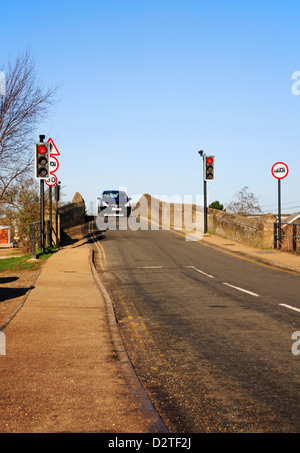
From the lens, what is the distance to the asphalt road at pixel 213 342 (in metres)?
4.70

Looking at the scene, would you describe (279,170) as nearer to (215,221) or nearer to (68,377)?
(215,221)

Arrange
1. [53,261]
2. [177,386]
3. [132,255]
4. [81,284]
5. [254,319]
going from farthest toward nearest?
[132,255], [53,261], [81,284], [254,319], [177,386]

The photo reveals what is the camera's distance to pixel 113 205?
124 ft

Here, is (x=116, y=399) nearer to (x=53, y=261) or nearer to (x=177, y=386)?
(x=177, y=386)

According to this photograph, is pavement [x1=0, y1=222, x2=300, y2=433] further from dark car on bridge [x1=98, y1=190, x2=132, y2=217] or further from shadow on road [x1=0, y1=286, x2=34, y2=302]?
dark car on bridge [x1=98, y1=190, x2=132, y2=217]

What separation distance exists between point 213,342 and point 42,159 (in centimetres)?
1291

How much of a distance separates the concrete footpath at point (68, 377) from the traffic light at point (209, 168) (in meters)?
17.8

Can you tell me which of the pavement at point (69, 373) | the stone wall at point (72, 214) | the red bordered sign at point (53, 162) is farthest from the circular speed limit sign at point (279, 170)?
the stone wall at point (72, 214)

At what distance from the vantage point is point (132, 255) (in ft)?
67.1

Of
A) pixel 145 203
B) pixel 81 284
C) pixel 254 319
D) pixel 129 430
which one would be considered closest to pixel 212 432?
pixel 129 430

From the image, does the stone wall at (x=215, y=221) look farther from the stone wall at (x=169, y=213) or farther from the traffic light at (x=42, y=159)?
the traffic light at (x=42, y=159)

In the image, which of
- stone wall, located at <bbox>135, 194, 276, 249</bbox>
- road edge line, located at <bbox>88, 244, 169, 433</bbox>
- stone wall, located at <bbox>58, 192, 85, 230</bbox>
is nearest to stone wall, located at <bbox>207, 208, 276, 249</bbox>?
stone wall, located at <bbox>135, 194, 276, 249</bbox>

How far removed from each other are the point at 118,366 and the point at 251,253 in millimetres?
16174

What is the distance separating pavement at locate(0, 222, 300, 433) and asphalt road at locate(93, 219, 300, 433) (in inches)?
10.8
